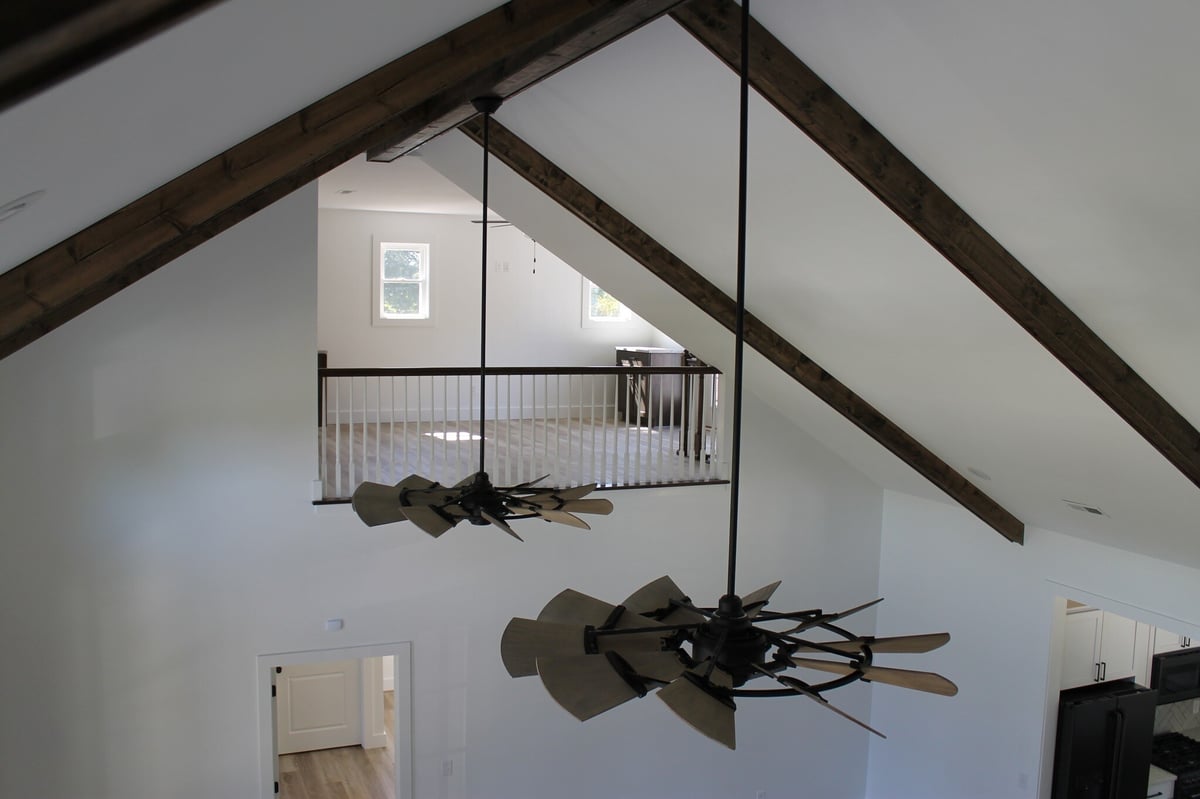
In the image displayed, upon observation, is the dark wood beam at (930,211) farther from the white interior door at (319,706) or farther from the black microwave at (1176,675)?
the white interior door at (319,706)

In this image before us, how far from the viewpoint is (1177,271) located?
3.43 m

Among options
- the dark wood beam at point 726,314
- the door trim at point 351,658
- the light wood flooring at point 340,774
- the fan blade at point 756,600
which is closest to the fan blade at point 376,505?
the fan blade at point 756,600

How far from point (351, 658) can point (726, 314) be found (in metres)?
3.89

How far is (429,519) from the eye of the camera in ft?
12.3

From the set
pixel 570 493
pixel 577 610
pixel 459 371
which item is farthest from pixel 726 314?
pixel 577 610

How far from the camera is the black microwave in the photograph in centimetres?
802

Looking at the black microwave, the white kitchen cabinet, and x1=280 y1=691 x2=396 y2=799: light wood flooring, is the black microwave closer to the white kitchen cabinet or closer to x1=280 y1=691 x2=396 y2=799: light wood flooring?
the white kitchen cabinet

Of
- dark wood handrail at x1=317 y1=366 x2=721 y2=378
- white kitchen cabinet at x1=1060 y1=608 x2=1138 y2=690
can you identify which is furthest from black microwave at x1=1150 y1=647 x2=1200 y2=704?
dark wood handrail at x1=317 y1=366 x2=721 y2=378

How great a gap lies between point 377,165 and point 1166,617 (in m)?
6.79

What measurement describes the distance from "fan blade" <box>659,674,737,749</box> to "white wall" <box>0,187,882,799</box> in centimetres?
498

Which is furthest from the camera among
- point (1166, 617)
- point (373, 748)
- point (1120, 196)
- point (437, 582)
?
point (373, 748)

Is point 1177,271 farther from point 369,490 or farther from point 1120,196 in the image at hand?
point 369,490

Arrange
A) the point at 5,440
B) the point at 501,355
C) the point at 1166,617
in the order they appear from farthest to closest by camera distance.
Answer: the point at 501,355
the point at 1166,617
the point at 5,440

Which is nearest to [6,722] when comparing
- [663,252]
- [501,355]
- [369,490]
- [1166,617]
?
[369,490]
